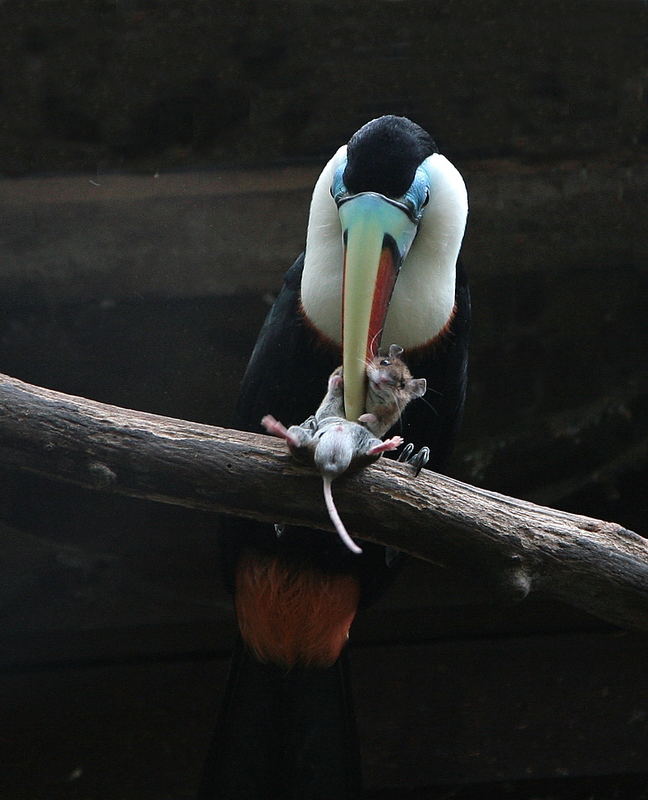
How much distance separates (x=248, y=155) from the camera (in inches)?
93.5

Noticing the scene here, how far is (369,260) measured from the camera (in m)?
1.82

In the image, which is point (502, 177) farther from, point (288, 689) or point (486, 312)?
point (288, 689)

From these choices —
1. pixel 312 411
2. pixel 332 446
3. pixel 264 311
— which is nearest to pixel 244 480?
pixel 332 446

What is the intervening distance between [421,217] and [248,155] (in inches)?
21.4

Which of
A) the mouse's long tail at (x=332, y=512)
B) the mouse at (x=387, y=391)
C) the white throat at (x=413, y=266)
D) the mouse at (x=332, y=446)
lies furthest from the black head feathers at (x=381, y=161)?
the mouse's long tail at (x=332, y=512)

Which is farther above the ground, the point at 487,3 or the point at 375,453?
the point at 487,3

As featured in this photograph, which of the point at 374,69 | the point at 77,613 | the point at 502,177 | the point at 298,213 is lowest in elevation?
the point at 77,613

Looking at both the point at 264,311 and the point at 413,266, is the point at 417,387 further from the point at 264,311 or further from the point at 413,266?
the point at 264,311

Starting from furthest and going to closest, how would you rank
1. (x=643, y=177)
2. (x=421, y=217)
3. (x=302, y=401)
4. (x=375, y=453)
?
(x=643, y=177)
(x=302, y=401)
(x=421, y=217)
(x=375, y=453)

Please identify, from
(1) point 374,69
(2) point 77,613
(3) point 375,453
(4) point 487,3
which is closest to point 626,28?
(4) point 487,3

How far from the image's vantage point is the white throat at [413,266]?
2.01m

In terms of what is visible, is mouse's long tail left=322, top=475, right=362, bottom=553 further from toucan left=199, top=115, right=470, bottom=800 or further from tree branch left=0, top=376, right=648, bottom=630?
toucan left=199, top=115, right=470, bottom=800

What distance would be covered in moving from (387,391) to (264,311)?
3.47ft

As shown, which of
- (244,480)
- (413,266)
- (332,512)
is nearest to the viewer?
(332,512)
